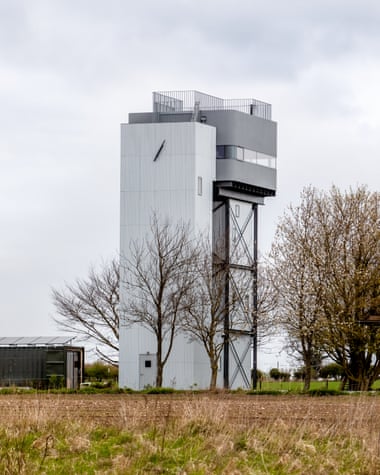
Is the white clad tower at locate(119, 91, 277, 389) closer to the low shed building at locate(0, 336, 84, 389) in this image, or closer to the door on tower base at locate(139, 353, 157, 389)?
the door on tower base at locate(139, 353, 157, 389)

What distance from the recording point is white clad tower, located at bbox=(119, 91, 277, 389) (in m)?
65.4

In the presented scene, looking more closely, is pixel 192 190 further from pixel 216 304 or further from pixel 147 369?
pixel 147 369

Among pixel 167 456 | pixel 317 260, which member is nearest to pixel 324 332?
pixel 317 260

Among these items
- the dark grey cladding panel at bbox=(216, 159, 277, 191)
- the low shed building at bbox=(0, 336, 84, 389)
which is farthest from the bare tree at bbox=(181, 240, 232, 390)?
the low shed building at bbox=(0, 336, 84, 389)

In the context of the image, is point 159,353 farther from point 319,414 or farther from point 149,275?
point 319,414

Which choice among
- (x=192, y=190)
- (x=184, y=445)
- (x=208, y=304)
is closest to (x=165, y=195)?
(x=192, y=190)

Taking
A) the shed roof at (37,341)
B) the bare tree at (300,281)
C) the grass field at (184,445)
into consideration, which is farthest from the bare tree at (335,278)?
the grass field at (184,445)

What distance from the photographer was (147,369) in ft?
213

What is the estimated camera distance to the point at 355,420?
851 inches

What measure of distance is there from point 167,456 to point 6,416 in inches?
214

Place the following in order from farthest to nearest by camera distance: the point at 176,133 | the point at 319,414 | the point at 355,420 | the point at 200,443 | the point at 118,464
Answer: the point at 176,133 → the point at 319,414 → the point at 355,420 → the point at 200,443 → the point at 118,464

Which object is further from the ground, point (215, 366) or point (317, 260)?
point (317, 260)

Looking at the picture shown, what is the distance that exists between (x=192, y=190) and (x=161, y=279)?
6516 millimetres

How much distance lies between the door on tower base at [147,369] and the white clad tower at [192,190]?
5cm
